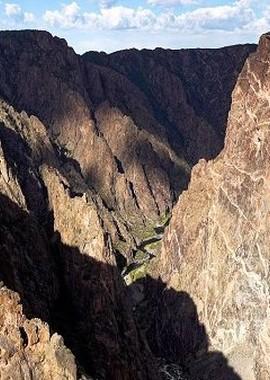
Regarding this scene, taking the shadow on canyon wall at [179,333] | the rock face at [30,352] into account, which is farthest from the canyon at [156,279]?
the shadow on canyon wall at [179,333]

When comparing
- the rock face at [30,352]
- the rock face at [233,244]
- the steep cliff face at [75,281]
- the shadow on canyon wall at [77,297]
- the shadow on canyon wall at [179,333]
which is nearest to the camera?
the rock face at [30,352]

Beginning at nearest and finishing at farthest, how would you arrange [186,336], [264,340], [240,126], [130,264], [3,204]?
[3,204]
[264,340]
[186,336]
[240,126]
[130,264]

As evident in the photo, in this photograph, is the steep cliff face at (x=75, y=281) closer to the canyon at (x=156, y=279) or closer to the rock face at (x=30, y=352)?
the canyon at (x=156, y=279)

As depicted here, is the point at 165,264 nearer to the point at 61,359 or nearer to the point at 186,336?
the point at 186,336

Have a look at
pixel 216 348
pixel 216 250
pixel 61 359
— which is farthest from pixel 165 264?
pixel 61 359

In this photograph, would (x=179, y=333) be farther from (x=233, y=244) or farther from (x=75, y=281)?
(x=75, y=281)

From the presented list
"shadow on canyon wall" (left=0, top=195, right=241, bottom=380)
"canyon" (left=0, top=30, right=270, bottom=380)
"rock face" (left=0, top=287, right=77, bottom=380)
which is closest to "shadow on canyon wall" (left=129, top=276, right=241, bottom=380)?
"canyon" (left=0, top=30, right=270, bottom=380)

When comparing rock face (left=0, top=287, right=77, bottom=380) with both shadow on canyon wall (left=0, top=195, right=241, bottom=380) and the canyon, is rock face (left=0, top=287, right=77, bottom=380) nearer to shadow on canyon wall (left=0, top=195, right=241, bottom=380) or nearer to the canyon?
the canyon
